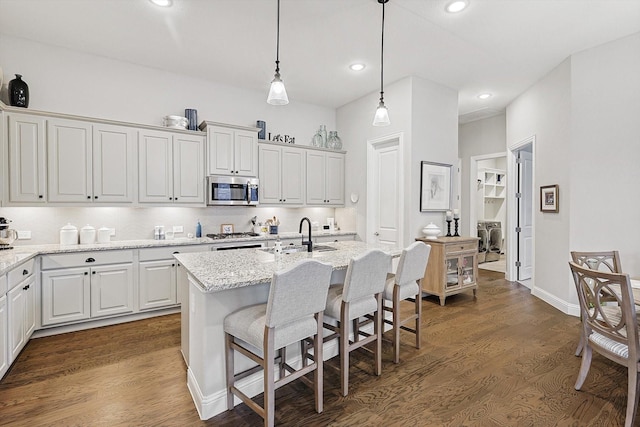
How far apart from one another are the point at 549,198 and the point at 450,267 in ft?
5.22

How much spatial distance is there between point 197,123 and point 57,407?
3.36 metres

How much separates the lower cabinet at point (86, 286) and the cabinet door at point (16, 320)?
0.42 meters

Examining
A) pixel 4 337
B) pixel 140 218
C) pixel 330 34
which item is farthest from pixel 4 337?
pixel 330 34

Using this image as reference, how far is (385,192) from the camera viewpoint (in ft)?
16.1

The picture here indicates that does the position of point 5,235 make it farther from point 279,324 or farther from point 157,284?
point 279,324

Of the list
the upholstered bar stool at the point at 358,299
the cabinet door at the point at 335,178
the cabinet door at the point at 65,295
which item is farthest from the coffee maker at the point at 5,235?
the cabinet door at the point at 335,178

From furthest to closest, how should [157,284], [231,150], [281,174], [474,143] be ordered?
[474,143] → [281,174] → [231,150] → [157,284]

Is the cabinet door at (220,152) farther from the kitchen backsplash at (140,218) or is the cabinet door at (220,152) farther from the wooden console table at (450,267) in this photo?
the wooden console table at (450,267)

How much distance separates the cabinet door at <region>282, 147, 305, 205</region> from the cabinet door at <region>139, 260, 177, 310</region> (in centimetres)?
196

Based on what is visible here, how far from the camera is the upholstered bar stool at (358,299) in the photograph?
7.15 feet

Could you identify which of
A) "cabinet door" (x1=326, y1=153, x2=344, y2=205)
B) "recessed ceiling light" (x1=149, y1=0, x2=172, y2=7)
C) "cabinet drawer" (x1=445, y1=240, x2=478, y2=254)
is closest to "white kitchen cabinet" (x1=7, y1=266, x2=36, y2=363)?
"recessed ceiling light" (x1=149, y1=0, x2=172, y2=7)

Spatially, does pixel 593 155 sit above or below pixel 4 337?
above

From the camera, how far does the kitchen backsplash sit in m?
3.55

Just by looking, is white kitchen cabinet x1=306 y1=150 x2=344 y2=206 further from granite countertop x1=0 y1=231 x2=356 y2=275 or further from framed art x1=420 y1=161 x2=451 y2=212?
framed art x1=420 y1=161 x2=451 y2=212
